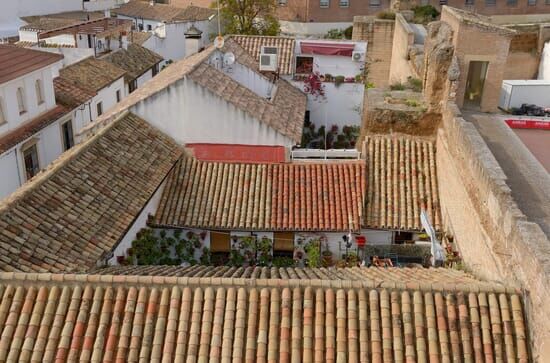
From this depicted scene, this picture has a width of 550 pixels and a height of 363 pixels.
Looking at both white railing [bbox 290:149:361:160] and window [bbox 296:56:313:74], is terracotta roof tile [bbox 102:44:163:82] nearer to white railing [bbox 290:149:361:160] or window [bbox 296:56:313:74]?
window [bbox 296:56:313:74]

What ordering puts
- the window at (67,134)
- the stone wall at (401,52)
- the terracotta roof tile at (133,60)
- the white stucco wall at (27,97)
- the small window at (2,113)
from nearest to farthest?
1. the small window at (2,113)
2. the white stucco wall at (27,97)
3. the window at (67,134)
4. the stone wall at (401,52)
5. the terracotta roof tile at (133,60)

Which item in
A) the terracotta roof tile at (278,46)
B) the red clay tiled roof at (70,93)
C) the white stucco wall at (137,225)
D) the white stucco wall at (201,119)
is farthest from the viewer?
the terracotta roof tile at (278,46)

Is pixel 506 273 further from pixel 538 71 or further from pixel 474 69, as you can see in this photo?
pixel 538 71

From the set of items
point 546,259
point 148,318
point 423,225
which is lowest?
point 423,225

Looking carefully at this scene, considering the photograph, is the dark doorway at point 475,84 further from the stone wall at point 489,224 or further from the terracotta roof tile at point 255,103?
the terracotta roof tile at point 255,103

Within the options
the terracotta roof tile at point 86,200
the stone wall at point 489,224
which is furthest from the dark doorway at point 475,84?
the terracotta roof tile at point 86,200

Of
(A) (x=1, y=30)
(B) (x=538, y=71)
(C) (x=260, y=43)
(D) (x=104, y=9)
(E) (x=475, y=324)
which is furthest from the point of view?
(D) (x=104, y=9)

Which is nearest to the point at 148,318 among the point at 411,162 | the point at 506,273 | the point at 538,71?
the point at 506,273
